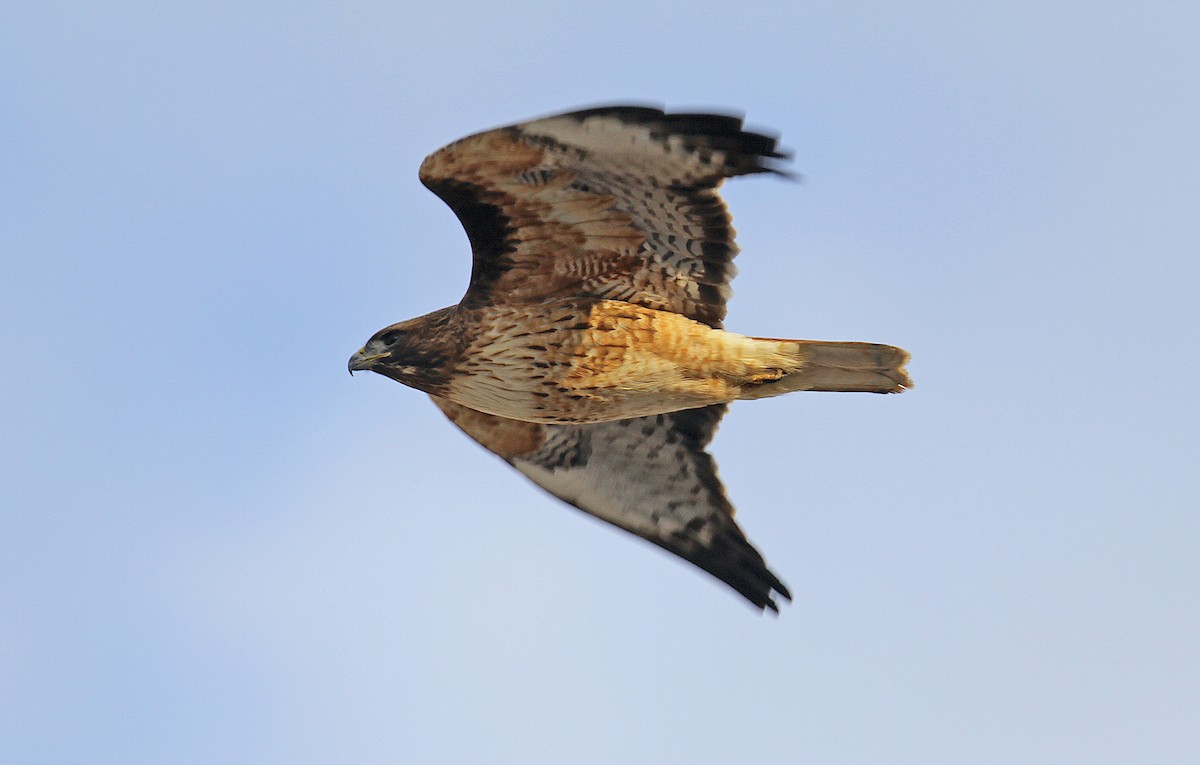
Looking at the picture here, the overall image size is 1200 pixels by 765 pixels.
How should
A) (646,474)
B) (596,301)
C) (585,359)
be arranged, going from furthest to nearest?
1. (646,474)
2. (596,301)
3. (585,359)

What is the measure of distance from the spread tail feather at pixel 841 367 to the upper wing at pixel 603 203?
0.52 metres

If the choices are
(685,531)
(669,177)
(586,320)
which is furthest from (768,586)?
(669,177)

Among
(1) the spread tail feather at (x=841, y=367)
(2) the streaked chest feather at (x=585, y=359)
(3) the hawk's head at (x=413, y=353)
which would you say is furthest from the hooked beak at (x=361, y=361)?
(1) the spread tail feather at (x=841, y=367)

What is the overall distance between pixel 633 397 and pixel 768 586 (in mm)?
1772

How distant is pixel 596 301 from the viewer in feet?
31.9

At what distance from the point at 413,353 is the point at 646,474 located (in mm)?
2118

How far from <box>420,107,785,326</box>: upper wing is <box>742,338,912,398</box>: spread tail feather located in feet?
1.72

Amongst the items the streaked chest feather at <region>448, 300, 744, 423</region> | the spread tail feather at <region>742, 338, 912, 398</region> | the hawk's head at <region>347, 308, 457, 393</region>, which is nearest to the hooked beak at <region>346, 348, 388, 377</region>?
the hawk's head at <region>347, 308, 457, 393</region>

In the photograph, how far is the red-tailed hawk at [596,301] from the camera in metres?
8.97

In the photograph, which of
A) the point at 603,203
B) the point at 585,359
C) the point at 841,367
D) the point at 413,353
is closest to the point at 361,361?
the point at 413,353

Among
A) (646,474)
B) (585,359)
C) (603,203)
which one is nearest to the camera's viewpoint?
(603,203)

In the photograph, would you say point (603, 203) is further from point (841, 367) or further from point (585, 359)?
point (841, 367)

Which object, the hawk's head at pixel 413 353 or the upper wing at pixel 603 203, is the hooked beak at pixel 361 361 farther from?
the upper wing at pixel 603 203

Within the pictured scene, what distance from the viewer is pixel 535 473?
11.1 meters
